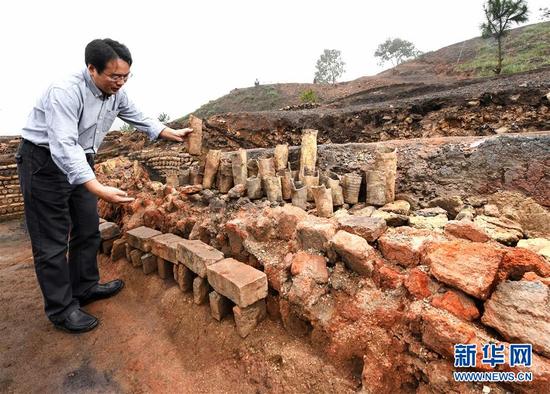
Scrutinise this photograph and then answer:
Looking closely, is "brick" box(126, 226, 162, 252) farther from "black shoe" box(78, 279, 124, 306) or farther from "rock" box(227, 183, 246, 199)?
"rock" box(227, 183, 246, 199)

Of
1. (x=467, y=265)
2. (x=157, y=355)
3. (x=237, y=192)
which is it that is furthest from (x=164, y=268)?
(x=467, y=265)

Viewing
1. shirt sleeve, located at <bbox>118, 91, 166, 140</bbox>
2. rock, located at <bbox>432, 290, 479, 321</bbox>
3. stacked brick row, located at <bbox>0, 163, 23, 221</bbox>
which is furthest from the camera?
stacked brick row, located at <bbox>0, 163, 23, 221</bbox>

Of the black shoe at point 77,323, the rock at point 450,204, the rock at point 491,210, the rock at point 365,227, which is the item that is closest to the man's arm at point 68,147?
the black shoe at point 77,323

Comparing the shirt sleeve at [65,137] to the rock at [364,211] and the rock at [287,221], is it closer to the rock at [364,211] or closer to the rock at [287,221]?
the rock at [287,221]

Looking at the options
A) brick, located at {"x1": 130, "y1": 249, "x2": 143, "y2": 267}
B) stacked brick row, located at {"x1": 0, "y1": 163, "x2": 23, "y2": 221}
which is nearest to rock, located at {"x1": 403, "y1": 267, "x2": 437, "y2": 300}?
brick, located at {"x1": 130, "y1": 249, "x2": 143, "y2": 267}

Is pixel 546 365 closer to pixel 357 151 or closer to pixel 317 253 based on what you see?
pixel 317 253

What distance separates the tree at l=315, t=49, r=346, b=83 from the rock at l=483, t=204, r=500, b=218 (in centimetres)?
4110

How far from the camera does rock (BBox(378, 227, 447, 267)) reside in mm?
1528

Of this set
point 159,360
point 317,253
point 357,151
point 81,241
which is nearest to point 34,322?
point 81,241

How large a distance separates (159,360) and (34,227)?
3.91 feet

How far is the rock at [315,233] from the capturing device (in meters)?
1.80

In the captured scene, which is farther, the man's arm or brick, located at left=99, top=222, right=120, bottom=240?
brick, located at left=99, top=222, right=120, bottom=240

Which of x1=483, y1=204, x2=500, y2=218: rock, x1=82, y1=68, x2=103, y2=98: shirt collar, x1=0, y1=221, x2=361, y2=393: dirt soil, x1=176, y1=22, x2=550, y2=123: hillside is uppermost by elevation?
x1=176, y1=22, x2=550, y2=123: hillside

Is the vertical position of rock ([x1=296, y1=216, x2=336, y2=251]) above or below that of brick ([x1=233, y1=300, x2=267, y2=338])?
above
